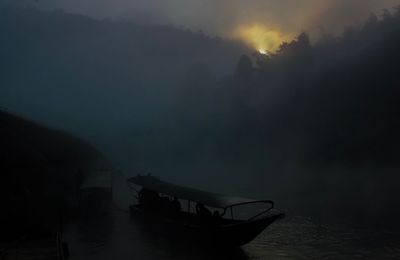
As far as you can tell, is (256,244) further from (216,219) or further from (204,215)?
(204,215)

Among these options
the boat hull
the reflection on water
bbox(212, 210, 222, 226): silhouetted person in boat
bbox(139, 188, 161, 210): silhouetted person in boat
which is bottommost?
the reflection on water

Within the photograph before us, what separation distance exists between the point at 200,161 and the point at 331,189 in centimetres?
8529

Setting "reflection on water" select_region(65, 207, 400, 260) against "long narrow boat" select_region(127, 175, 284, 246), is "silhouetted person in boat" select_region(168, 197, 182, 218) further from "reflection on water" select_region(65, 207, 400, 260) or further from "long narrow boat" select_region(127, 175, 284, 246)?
"reflection on water" select_region(65, 207, 400, 260)

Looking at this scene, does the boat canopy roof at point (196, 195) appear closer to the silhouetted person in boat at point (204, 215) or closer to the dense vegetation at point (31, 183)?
the silhouetted person in boat at point (204, 215)

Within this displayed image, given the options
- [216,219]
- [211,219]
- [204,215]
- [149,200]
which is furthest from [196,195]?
[149,200]

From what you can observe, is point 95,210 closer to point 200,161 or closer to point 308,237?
point 308,237

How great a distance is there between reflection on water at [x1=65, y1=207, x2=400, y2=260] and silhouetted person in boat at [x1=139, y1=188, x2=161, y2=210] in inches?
82.8

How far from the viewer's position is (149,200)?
4522cm

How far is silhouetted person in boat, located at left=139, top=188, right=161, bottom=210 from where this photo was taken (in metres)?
44.3

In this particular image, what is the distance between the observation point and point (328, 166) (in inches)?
4938

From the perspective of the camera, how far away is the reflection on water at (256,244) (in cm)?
3344

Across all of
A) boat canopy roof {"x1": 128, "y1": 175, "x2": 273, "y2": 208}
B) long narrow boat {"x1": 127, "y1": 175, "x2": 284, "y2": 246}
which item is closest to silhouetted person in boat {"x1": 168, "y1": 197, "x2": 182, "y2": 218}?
long narrow boat {"x1": 127, "y1": 175, "x2": 284, "y2": 246}

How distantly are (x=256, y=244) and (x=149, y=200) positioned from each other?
1301 cm

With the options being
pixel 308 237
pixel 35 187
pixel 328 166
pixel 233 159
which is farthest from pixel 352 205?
pixel 233 159
